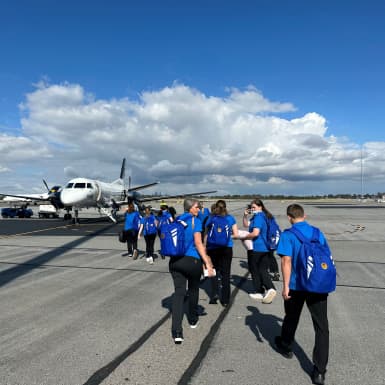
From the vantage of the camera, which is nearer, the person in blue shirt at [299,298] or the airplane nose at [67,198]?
the person in blue shirt at [299,298]

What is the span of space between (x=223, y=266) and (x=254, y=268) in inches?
26.8

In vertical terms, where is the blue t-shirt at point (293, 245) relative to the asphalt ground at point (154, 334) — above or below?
above

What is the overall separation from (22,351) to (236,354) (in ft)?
8.40

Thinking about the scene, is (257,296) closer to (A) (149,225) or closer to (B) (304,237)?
(B) (304,237)

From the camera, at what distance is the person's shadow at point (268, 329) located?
3842 mm

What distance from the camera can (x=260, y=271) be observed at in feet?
20.5

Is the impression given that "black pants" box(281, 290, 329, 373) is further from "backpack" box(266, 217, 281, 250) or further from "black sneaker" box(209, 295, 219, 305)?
"backpack" box(266, 217, 281, 250)

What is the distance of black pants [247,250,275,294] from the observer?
6.18 metres

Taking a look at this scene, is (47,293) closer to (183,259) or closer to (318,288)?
(183,259)

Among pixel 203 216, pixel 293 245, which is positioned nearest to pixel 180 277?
pixel 293 245

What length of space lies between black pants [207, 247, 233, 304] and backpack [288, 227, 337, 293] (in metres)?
2.55

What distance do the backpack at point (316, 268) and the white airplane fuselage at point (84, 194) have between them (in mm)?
20436

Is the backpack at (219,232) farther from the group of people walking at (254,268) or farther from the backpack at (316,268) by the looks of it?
the backpack at (316,268)

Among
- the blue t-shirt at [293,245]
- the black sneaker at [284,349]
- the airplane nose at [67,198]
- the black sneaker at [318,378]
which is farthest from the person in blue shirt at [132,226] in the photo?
the airplane nose at [67,198]
